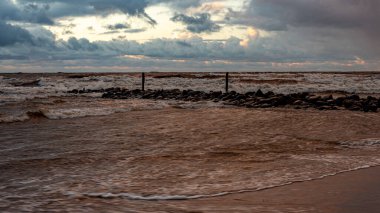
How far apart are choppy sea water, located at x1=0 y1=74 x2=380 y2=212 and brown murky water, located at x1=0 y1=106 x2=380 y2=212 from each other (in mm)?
15

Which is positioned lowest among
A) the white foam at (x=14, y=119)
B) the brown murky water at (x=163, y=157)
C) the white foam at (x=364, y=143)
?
the white foam at (x=14, y=119)

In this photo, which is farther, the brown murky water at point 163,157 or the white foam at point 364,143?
the white foam at point 364,143

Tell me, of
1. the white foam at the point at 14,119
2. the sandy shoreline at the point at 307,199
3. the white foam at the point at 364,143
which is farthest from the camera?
the white foam at the point at 14,119

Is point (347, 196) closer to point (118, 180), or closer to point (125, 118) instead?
point (118, 180)

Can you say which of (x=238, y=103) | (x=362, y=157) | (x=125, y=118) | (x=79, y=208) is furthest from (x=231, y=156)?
(x=238, y=103)

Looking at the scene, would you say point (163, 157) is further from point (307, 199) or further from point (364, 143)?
point (364, 143)

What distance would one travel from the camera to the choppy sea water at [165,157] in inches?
207

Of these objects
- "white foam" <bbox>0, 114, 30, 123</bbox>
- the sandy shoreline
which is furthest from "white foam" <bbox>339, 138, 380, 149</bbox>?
"white foam" <bbox>0, 114, 30, 123</bbox>

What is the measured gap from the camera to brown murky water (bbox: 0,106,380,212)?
521 centimetres

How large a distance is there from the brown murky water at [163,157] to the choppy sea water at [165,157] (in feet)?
0.05

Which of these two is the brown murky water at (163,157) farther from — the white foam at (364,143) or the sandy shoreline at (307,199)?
the sandy shoreline at (307,199)

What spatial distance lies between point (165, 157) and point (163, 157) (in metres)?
0.04

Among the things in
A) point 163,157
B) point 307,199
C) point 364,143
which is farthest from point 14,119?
point 307,199

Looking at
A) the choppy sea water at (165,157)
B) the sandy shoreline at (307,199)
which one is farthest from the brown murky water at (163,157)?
the sandy shoreline at (307,199)
